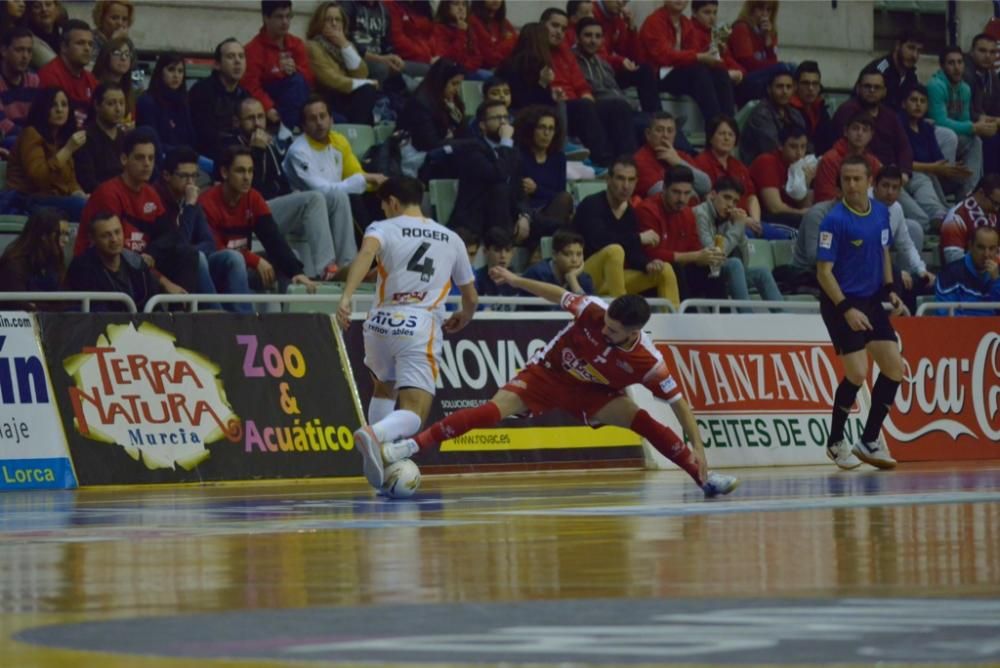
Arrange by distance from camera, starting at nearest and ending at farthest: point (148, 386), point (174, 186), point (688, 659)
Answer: point (688, 659) < point (148, 386) < point (174, 186)

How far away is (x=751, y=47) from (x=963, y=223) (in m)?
4.38

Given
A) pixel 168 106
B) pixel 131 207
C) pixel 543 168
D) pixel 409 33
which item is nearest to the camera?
pixel 131 207

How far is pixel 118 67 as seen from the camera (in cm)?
2028

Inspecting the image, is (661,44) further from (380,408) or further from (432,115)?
(380,408)

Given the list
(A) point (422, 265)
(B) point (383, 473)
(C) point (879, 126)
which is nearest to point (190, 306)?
(A) point (422, 265)

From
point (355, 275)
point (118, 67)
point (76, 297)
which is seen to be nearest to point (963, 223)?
point (118, 67)

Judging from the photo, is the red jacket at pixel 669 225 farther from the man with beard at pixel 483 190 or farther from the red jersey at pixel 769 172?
the red jersey at pixel 769 172

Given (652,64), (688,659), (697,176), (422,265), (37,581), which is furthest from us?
(652,64)

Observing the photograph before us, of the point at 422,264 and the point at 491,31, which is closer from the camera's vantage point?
the point at 422,264

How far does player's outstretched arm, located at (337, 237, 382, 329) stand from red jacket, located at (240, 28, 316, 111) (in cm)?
666

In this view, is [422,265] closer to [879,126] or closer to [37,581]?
[37,581]

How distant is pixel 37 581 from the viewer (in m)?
7.95

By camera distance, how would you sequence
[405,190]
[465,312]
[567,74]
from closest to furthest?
[405,190] → [465,312] → [567,74]

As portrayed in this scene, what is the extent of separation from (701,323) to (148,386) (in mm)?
6041
